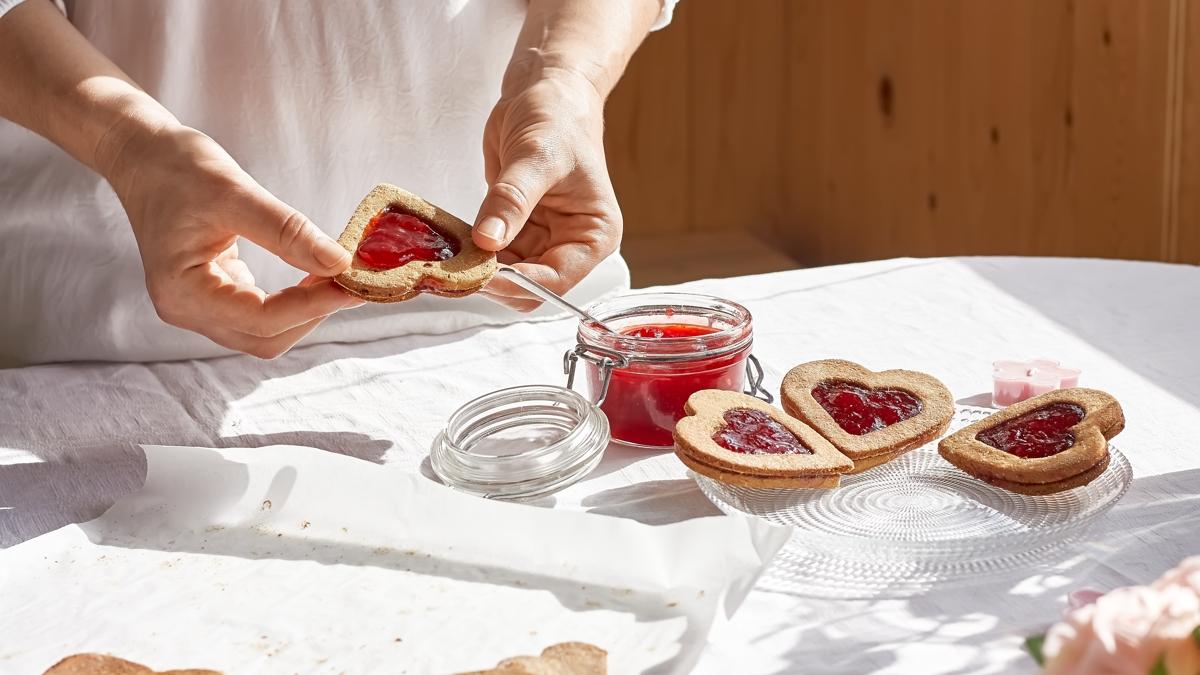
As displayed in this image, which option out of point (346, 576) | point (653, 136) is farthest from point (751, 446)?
point (653, 136)

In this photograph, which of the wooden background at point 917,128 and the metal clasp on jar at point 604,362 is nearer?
the metal clasp on jar at point 604,362

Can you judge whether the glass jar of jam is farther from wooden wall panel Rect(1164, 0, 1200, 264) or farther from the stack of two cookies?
Result: wooden wall panel Rect(1164, 0, 1200, 264)

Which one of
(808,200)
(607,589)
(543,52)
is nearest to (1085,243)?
(808,200)

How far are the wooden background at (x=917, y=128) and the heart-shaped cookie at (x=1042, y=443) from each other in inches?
67.1

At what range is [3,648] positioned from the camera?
0.92 meters

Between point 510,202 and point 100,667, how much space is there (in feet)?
1.86

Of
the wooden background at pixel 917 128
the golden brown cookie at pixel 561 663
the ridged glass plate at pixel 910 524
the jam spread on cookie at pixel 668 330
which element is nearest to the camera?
the golden brown cookie at pixel 561 663

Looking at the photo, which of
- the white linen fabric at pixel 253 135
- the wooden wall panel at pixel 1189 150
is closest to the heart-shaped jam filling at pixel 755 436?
the white linen fabric at pixel 253 135

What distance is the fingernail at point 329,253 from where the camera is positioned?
1.13 metres

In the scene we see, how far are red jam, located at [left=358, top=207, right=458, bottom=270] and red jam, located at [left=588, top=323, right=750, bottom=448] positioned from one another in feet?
0.64

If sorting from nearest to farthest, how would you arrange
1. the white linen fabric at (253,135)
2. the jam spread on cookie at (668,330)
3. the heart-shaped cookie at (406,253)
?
the heart-shaped cookie at (406,253), the jam spread on cookie at (668,330), the white linen fabric at (253,135)

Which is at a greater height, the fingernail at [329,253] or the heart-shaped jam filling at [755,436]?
the fingernail at [329,253]

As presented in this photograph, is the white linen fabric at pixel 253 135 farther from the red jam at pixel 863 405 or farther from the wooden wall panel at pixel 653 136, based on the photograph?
the wooden wall panel at pixel 653 136

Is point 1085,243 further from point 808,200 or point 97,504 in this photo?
point 97,504
